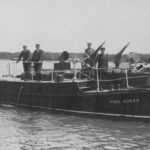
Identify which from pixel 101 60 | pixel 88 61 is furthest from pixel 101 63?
pixel 88 61

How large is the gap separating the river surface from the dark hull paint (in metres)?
0.41

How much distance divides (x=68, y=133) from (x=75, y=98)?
3.29m

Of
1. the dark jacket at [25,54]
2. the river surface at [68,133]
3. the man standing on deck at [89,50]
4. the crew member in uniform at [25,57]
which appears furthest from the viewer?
the dark jacket at [25,54]

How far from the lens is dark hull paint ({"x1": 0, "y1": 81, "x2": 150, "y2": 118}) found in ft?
52.5

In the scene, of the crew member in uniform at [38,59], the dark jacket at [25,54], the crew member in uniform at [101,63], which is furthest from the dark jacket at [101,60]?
the dark jacket at [25,54]

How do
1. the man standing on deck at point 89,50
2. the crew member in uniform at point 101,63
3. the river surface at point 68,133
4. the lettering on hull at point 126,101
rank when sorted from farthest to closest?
the man standing on deck at point 89,50 < the crew member in uniform at point 101,63 < the lettering on hull at point 126,101 < the river surface at point 68,133

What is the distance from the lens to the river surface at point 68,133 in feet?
42.2

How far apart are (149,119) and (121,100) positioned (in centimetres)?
128

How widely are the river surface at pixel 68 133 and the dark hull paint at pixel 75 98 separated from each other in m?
0.41

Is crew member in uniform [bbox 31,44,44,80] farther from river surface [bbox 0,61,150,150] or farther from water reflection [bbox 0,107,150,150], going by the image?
water reflection [bbox 0,107,150,150]

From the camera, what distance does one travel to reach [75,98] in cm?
1788

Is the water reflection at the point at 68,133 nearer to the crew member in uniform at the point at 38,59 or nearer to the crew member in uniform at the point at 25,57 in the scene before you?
the crew member in uniform at the point at 38,59

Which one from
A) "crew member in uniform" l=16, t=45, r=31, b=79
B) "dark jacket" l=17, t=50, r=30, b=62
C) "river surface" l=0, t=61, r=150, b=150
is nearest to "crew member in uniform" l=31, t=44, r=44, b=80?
"crew member in uniform" l=16, t=45, r=31, b=79

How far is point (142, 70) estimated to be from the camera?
61.9 feet
